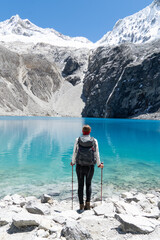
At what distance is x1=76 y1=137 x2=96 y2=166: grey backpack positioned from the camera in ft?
20.3

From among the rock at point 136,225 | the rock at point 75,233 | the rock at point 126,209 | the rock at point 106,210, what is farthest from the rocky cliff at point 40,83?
the rock at point 136,225

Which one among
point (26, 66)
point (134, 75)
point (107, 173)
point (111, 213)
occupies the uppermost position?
point (26, 66)

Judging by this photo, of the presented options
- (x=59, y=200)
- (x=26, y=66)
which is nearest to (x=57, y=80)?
(x=26, y=66)

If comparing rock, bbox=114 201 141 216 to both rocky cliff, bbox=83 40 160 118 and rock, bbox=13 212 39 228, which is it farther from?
rocky cliff, bbox=83 40 160 118

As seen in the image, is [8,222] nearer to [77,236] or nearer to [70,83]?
[77,236]

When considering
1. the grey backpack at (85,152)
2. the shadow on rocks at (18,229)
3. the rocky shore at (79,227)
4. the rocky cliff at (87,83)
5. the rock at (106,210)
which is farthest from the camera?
the rocky cliff at (87,83)

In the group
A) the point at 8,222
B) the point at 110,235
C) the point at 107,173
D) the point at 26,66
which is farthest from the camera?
the point at 26,66

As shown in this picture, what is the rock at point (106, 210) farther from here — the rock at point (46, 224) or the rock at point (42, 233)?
the rock at point (42, 233)

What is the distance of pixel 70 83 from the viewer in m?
147

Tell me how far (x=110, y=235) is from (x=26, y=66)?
141501 millimetres

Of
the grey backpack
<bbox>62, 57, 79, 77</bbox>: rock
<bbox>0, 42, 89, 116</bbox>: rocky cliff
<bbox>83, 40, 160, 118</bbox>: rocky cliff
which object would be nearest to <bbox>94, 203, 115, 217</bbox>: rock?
the grey backpack

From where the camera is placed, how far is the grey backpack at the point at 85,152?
244 inches

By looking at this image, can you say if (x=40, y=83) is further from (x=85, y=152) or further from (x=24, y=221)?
(x=24, y=221)

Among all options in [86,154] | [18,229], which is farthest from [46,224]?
[86,154]
